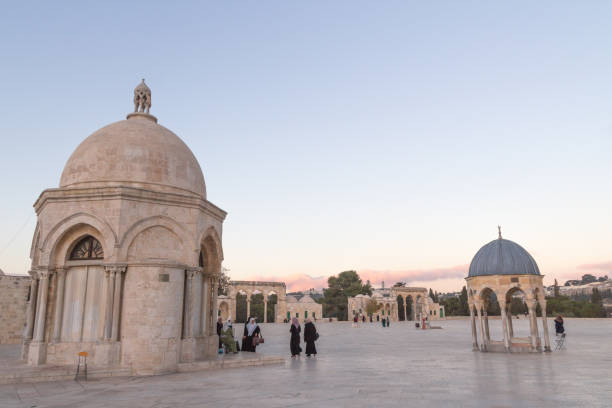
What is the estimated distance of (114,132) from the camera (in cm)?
1459

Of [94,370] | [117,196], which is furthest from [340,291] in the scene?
[94,370]

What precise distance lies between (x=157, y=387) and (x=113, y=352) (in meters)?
3.19

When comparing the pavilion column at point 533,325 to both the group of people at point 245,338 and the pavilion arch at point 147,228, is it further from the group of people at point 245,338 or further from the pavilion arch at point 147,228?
the pavilion arch at point 147,228

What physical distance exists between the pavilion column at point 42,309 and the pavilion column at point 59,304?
0.29 m

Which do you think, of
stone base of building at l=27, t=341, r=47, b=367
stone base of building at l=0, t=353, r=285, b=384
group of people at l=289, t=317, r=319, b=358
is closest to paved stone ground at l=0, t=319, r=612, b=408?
stone base of building at l=0, t=353, r=285, b=384

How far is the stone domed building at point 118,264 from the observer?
12.1 metres

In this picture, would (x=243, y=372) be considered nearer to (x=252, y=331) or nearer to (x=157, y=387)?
(x=157, y=387)

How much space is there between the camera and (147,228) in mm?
12914

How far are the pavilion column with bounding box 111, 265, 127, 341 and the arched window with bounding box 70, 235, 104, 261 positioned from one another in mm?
1193

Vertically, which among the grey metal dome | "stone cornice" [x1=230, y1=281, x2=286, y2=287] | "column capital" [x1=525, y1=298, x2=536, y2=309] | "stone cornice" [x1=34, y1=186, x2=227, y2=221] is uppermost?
"stone cornice" [x1=34, y1=186, x2=227, y2=221]

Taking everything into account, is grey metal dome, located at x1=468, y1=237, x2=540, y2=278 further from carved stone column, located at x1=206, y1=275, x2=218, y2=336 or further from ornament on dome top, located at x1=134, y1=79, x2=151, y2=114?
ornament on dome top, located at x1=134, y1=79, x2=151, y2=114

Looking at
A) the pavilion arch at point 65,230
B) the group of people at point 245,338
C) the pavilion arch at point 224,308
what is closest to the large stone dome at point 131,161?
the pavilion arch at point 65,230

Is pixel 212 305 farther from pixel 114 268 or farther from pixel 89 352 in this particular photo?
pixel 89 352

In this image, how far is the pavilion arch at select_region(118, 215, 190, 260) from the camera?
40.9ft
